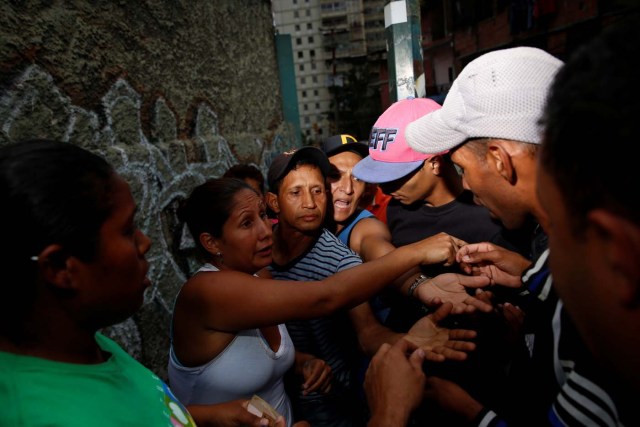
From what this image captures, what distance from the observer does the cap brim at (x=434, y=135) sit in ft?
5.03

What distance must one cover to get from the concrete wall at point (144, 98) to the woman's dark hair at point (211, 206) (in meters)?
1.09

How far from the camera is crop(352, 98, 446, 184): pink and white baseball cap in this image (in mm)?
2185

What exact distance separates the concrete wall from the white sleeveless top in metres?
1.16

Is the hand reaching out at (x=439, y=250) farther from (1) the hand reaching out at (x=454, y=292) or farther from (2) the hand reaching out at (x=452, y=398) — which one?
(2) the hand reaching out at (x=452, y=398)

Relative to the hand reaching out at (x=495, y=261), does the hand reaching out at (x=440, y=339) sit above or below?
below

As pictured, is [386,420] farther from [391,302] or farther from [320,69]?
[320,69]

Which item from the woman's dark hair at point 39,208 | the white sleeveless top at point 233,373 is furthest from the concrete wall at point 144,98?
the woman's dark hair at point 39,208

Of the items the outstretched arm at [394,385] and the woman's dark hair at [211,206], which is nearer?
the outstretched arm at [394,385]

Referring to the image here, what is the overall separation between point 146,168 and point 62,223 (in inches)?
84.2

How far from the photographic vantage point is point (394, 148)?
7.43ft

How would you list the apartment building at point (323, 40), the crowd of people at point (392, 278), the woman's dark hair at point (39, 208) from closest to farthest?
the crowd of people at point (392, 278), the woman's dark hair at point (39, 208), the apartment building at point (323, 40)

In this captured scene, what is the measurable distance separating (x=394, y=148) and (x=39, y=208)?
1.82m

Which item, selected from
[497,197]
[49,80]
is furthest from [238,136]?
[497,197]

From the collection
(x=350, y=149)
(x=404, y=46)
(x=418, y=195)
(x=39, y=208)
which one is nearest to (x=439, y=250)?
(x=418, y=195)
